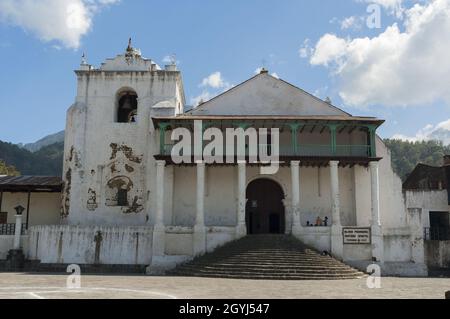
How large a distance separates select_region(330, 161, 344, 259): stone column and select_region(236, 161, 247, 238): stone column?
454 centimetres

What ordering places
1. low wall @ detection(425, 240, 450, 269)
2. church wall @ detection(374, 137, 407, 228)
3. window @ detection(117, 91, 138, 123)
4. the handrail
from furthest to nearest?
window @ detection(117, 91, 138, 123) → low wall @ detection(425, 240, 450, 269) → church wall @ detection(374, 137, 407, 228) → the handrail

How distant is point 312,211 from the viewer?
27094 millimetres

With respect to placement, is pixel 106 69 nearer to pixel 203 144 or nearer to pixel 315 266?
pixel 203 144

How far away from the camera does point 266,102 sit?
27.9 m

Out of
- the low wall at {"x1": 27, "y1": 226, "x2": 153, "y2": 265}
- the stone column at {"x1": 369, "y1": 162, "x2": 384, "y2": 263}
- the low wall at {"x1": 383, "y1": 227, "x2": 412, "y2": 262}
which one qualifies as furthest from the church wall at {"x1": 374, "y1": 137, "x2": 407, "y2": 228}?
the low wall at {"x1": 27, "y1": 226, "x2": 153, "y2": 265}

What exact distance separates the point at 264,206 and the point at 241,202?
333 cm

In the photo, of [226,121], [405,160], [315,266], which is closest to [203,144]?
[226,121]

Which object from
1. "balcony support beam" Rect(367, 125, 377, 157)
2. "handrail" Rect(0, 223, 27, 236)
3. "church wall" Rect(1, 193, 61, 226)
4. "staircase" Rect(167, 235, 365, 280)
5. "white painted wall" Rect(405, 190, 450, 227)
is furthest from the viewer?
"white painted wall" Rect(405, 190, 450, 227)

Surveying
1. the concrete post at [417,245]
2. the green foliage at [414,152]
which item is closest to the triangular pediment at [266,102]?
the concrete post at [417,245]

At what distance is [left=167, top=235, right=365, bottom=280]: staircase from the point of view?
19.8 metres

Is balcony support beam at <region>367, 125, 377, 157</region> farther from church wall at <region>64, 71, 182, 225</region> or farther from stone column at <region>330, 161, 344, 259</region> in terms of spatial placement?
church wall at <region>64, 71, 182, 225</region>

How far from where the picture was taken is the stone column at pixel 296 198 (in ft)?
79.4

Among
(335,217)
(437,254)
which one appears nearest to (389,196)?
(335,217)

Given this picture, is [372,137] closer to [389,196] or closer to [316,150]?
[316,150]
